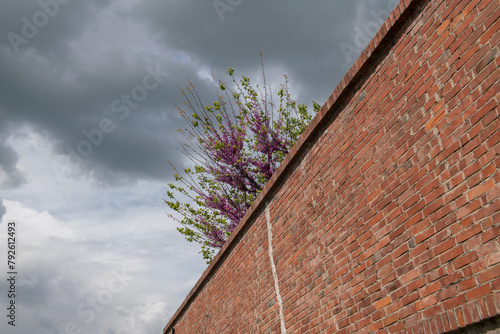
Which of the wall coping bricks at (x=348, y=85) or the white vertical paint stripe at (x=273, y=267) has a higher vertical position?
the wall coping bricks at (x=348, y=85)

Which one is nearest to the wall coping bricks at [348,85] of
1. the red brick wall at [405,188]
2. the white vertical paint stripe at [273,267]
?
the red brick wall at [405,188]

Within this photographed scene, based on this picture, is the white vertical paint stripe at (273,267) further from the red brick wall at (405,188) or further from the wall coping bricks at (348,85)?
the wall coping bricks at (348,85)

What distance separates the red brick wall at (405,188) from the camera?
2.68m

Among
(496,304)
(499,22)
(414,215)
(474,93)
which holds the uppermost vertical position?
(499,22)

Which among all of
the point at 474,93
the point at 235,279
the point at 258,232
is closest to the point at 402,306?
the point at 474,93

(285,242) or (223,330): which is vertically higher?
(285,242)

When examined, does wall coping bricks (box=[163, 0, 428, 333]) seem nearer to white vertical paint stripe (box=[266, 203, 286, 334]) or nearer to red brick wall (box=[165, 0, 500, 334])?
red brick wall (box=[165, 0, 500, 334])

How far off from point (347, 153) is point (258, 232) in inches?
94.3

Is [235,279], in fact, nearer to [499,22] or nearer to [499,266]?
[499,266]

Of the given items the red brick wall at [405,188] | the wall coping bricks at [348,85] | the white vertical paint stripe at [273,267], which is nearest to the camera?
the red brick wall at [405,188]

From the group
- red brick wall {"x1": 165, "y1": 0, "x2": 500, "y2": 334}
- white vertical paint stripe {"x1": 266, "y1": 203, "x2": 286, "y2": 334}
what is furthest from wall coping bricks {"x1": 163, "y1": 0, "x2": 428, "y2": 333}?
white vertical paint stripe {"x1": 266, "y1": 203, "x2": 286, "y2": 334}

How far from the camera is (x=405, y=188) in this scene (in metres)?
3.26

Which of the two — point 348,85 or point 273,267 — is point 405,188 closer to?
point 348,85

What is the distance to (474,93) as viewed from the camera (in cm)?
275
